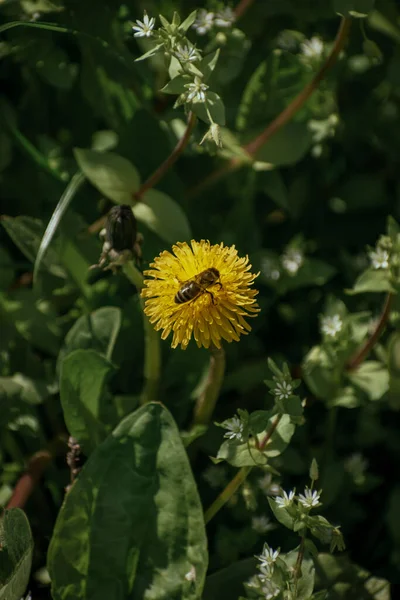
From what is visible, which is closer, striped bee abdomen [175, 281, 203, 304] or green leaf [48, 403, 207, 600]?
striped bee abdomen [175, 281, 203, 304]

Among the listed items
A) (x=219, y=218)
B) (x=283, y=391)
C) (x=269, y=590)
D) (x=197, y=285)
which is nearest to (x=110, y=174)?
(x=219, y=218)

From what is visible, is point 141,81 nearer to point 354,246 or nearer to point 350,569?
point 354,246

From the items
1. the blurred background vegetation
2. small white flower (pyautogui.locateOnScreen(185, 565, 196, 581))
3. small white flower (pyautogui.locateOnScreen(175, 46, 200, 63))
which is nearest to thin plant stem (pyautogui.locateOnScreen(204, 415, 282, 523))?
small white flower (pyautogui.locateOnScreen(185, 565, 196, 581))

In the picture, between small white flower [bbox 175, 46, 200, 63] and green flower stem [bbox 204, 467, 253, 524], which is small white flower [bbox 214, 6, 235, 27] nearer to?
small white flower [bbox 175, 46, 200, 63]

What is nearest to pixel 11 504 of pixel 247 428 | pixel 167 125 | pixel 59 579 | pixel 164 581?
pixel 59 579

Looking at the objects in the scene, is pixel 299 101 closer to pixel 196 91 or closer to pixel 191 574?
pixel 196 91

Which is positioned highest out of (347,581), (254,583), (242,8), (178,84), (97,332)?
(178,84)
